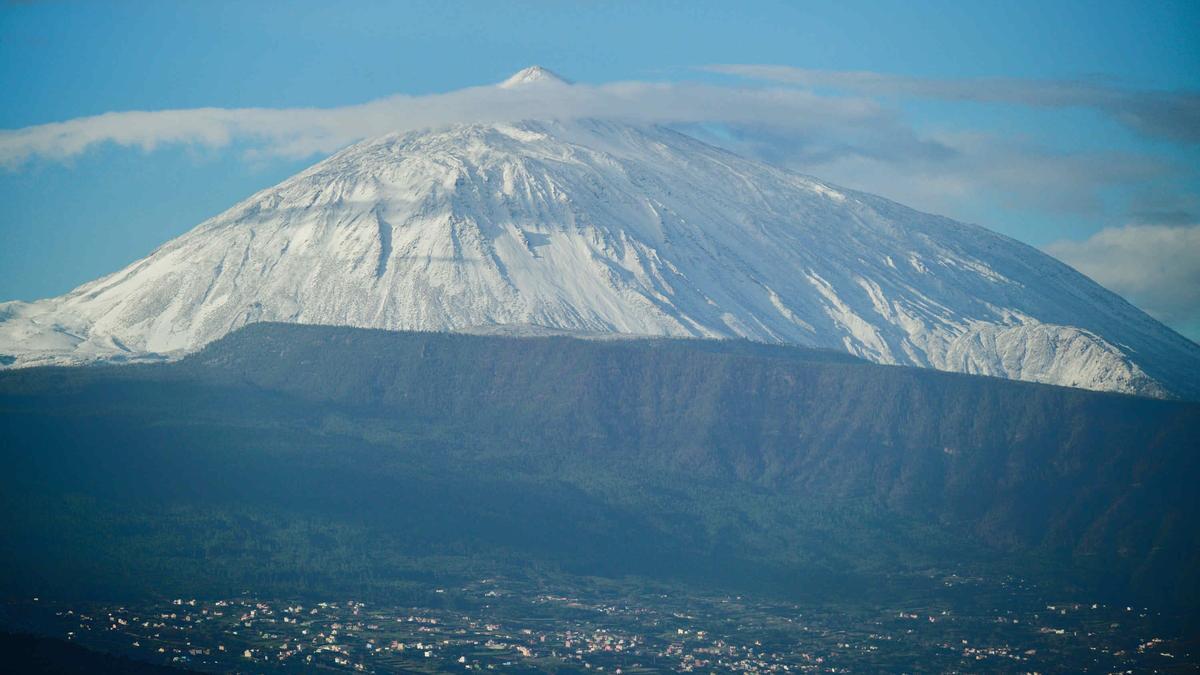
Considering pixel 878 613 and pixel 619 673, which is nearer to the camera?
pixel 619 673

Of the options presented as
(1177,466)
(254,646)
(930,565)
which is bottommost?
(254,646)

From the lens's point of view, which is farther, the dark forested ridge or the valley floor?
the dark forested ridge

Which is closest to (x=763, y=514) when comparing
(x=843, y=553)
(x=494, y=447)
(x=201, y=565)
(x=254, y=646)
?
(x=843, y=553)

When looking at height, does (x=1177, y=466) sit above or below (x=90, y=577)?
above

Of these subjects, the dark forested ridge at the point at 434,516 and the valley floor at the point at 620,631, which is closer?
the valley floor at the point at 620,631

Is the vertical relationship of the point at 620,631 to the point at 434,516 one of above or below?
below

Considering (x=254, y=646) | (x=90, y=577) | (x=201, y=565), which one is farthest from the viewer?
(x=201, y=565)

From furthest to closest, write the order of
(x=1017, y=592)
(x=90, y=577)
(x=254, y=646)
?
1. (x=1017, y=592)
2. (x=90, y=577)
3. (x=254, y=646)

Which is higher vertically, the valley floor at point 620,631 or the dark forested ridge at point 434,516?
the dark forested ridge at point 434,516

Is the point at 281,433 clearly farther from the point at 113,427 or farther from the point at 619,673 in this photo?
the point at 619,673

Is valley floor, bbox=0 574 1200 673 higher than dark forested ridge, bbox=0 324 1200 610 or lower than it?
lower

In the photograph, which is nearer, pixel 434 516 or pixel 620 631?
pixel 620 631
